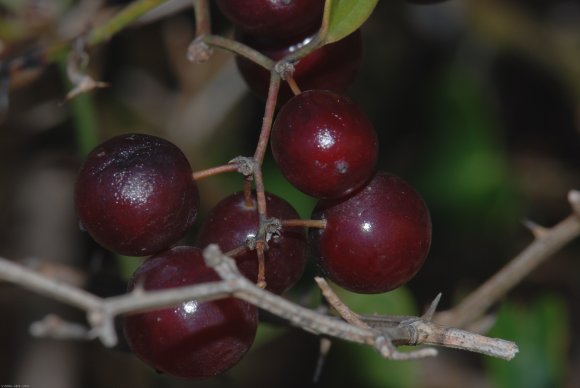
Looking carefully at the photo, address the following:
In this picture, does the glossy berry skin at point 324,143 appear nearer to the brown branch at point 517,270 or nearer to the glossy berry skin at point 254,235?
the glossy berry skin at point 254,235

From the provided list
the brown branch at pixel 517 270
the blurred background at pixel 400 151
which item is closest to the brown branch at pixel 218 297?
the brown branch at pixel 517 270

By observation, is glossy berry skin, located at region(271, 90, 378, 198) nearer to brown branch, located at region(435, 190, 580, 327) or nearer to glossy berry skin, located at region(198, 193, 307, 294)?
glossy berry skin, located at region(198, 193, 307, 294)

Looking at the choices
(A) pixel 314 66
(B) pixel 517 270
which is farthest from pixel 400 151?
(A) pixel 314 66

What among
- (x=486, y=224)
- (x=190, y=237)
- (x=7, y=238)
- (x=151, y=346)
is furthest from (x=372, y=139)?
(x=7, y=238)

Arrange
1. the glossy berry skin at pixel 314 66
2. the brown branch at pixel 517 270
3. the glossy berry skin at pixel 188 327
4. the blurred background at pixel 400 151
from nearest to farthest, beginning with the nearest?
the glossy berry skin at pixel 188 327 → the glossy berry skin at pixel 314 66 → the brown branch at pixel 517 270 → the blurred background at pixel 400 151

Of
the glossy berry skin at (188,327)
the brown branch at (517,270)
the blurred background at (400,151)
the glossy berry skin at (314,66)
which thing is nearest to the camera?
the glossy berry skin at (188,327)

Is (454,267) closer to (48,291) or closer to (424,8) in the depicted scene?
(424,8)

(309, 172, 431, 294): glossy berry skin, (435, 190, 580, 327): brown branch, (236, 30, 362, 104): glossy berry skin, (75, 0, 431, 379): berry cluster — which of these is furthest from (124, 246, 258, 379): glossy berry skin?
(435, 190, 580, 327): brown branch

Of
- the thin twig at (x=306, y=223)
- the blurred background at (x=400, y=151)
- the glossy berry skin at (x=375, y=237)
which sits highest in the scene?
the thin twig at (x=306, y=223)
